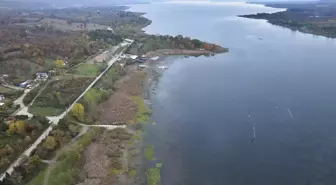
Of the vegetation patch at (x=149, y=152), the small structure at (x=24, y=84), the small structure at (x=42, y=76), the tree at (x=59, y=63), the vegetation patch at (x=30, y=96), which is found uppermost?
the tree at (x=59, y=63)

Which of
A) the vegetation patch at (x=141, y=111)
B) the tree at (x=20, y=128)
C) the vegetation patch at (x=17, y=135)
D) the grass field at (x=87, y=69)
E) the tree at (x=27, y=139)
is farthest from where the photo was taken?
the grass field at (x=87, y=69)

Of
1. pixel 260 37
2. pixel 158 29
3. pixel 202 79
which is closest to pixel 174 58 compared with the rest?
pixel 202 79

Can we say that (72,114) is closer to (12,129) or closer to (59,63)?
(12,129)

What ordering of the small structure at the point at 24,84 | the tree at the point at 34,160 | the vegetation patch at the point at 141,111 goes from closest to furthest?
the tree at the point at 34,160
the vegetation patch at the point at 141,111
the small structure at the point at 24,84

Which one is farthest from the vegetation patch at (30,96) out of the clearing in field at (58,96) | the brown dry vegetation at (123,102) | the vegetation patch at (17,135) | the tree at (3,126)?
the brown dry vegetation at (123,102)

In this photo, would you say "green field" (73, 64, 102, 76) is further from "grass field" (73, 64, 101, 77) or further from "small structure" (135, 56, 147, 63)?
"small structure" (135, 56, 147, 63)

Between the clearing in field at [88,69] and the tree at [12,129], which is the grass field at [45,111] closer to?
the tree at [12,129]

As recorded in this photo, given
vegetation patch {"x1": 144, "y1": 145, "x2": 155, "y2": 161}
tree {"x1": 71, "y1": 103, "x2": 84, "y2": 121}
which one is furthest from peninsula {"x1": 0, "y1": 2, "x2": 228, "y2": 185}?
vegetation patch {"x1": 144, "y1": 145, "x2": 155, "y2": 161}
